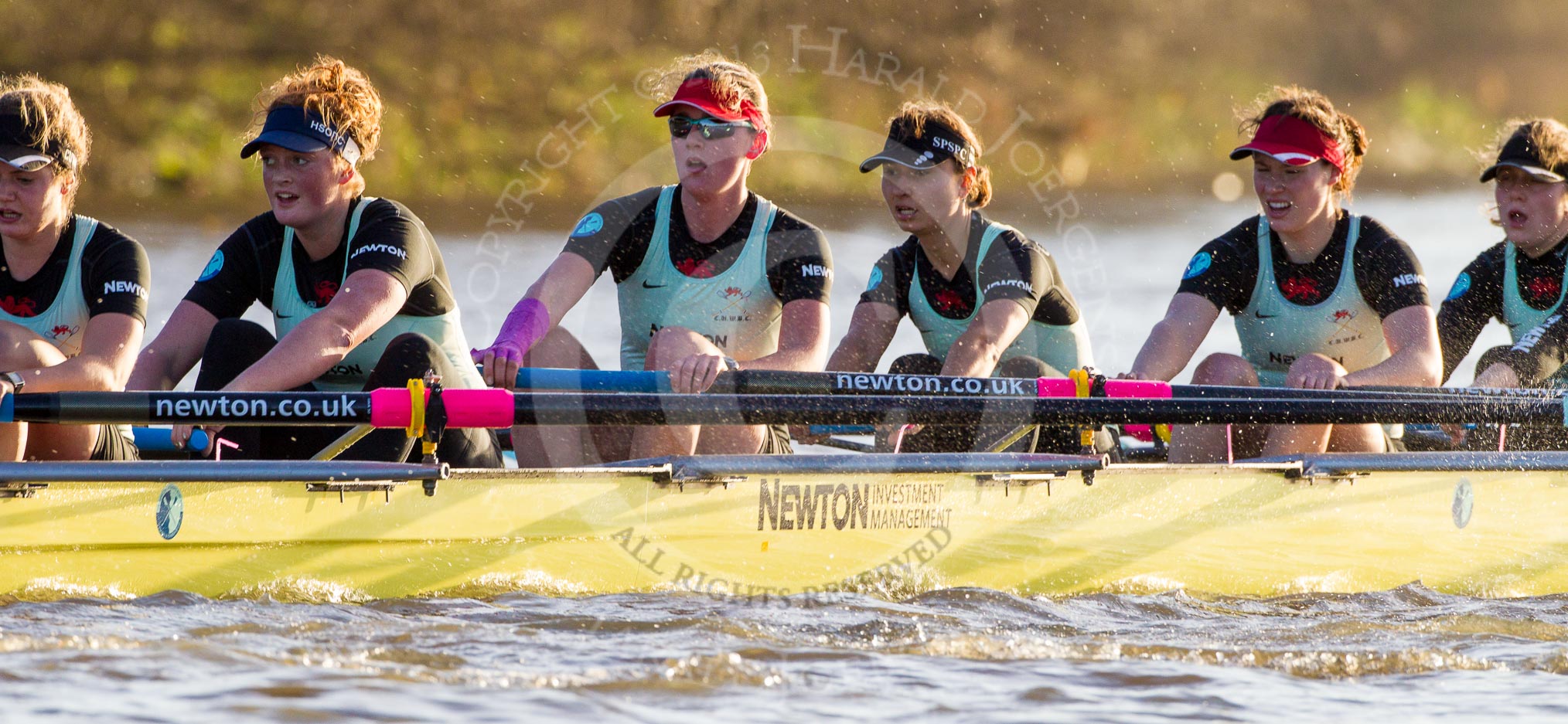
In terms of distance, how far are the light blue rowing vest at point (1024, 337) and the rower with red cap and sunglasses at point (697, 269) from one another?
559 millimetres

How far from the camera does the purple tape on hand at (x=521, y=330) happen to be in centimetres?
379

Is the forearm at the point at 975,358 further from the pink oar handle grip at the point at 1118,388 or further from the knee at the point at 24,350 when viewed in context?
the knee at the point at 24,350

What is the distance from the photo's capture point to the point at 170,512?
2.95m

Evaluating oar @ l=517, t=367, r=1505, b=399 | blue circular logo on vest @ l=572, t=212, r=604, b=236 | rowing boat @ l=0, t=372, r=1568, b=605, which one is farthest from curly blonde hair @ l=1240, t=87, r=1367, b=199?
blue circular logo on vest @ l=572, t=212, r=604, b=236

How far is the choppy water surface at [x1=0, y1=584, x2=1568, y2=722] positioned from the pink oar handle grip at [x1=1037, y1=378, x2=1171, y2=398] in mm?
787

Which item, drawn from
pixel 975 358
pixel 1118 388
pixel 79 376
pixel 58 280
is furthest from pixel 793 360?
pixel 58 280

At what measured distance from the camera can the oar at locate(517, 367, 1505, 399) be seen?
376cm

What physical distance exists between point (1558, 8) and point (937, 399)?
72.2 feet

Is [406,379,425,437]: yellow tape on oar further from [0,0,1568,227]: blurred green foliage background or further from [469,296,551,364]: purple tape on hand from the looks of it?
[0,0,1568,227]: blurred green foliage background

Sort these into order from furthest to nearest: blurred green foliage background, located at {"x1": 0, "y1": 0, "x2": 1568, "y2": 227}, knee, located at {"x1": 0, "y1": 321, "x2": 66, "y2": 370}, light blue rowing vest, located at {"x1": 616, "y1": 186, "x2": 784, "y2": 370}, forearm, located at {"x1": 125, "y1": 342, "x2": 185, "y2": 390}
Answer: blurred green foliage background, located at {"x1": 0, "y1": 0, "x2": 1568, "y2": 227}
light blue rowing vest, located at {"x1": 616, "y1": 186, "x2": 784, "y2": 370}
forearm, located at {"x1": 125, "y1": 342, "x2": 185, "y2": 390}
knee, located at {"x1": 0, "y1": 321, "x2": 66, "y2": 370}

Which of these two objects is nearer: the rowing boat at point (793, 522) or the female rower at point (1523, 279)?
the rowing boat at point (793, 522)

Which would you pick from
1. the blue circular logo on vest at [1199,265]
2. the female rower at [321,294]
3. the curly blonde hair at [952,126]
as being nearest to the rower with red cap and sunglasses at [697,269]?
the female rower at [321,294]

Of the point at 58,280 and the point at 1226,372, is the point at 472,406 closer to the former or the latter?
the point at 58,280

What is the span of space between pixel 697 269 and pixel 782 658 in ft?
5.13
